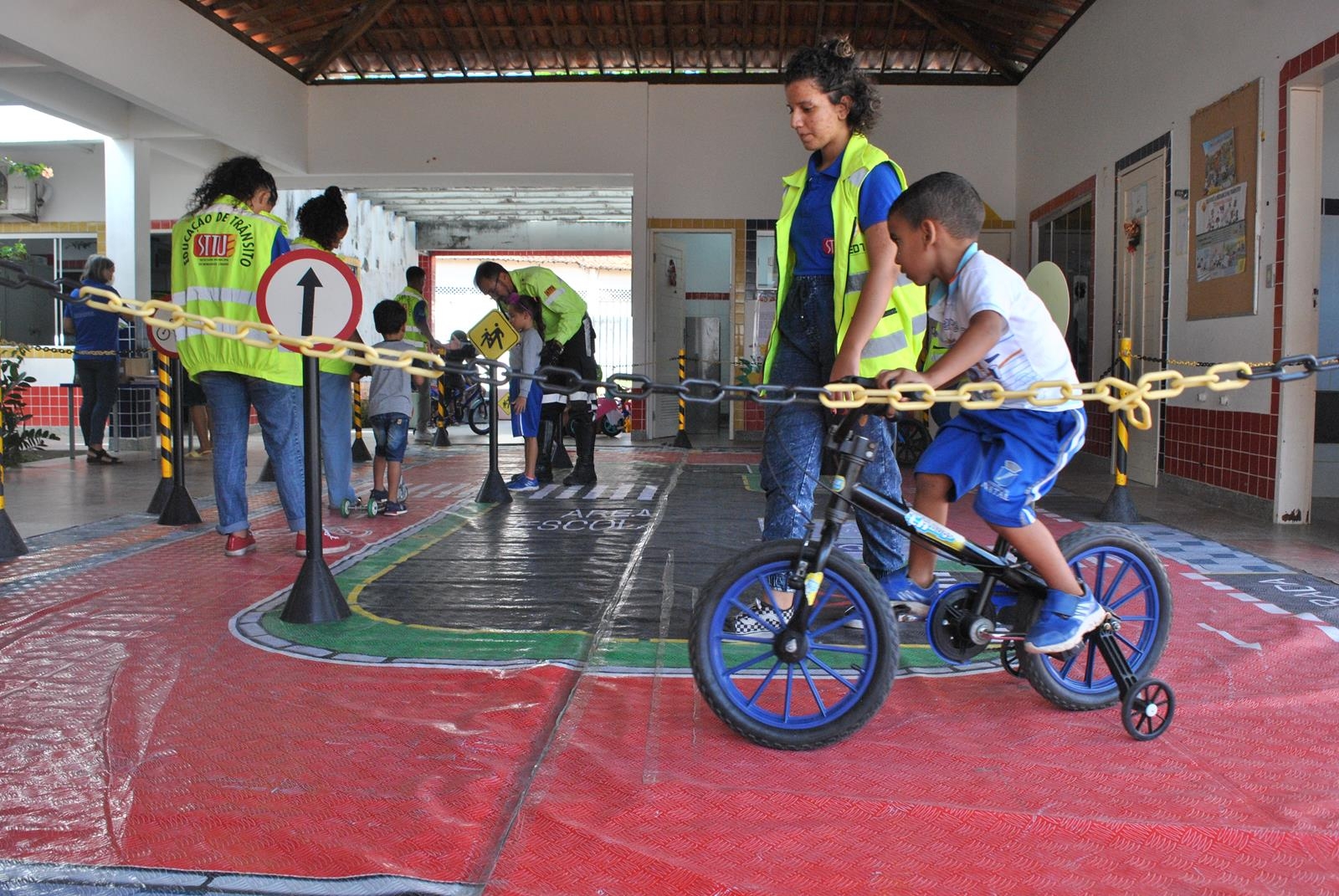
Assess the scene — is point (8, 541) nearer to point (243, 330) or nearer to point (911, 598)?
point (243, 330)

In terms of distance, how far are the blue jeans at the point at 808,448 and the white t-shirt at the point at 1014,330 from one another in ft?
2.03

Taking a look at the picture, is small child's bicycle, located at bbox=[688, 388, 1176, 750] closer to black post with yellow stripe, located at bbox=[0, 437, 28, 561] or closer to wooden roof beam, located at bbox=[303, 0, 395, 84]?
black post with yellow stripe, located at bbox=[0, 437, 28, 561]

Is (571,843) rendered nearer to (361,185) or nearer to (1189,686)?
(1189,686)

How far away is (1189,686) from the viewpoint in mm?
2834

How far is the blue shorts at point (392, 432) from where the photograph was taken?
5.98m

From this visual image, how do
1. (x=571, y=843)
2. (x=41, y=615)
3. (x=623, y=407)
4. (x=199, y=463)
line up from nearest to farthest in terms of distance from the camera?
1. (x=571, y=843)
2. (x=41, y=615)
3. (x=199, y=463)
4. (x=623, y=407)

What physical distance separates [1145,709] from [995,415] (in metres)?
0.77

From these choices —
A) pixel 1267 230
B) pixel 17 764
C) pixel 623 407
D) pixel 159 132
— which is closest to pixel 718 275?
pixel 623 407

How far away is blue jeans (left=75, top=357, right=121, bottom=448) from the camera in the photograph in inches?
368

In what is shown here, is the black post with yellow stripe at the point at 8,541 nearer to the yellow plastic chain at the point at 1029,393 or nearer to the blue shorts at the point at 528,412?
the blue shorts at the point at 528,412

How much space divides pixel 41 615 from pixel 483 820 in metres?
2.41

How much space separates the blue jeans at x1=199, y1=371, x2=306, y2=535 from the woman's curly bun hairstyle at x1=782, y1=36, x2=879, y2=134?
2766mm

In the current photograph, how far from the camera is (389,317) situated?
19.7 ft

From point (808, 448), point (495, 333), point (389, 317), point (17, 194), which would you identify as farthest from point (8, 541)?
point (17, 194)
